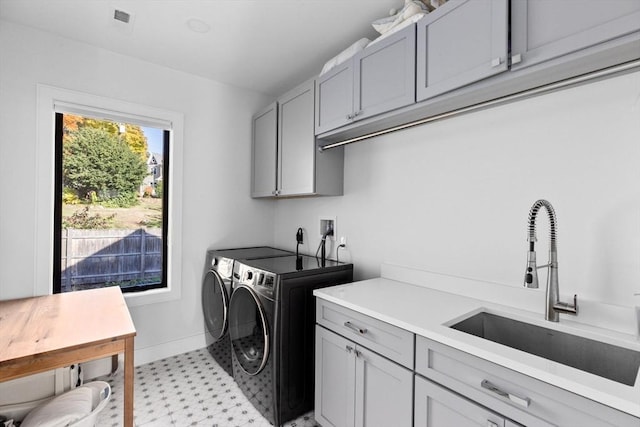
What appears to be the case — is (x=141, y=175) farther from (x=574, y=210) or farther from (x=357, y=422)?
(x=574, y=210)

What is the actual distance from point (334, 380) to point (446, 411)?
652 mm

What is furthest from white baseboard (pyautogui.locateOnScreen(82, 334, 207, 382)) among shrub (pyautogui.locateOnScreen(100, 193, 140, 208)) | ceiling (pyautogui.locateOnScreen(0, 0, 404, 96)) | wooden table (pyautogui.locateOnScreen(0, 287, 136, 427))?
ceiling (pyautogui.locateOnScreen(0, 0, 404, 96))

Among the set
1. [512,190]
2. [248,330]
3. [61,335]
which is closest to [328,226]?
[248,330]

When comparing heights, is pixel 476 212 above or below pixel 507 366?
above

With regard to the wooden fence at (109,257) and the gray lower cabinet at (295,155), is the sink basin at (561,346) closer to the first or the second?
the gray lower cabinet at (295,155)

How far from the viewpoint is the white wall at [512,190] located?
1.23m

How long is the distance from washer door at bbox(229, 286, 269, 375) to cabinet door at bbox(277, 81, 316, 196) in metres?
0.88

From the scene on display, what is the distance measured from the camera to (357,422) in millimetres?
1493

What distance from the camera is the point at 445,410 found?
1.14 meters

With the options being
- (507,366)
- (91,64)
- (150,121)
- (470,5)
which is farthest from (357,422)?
(91,64)

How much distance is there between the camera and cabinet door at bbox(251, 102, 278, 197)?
2705 millimetres

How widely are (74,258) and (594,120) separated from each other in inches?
131

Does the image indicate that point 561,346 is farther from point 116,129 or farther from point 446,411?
point 116,129

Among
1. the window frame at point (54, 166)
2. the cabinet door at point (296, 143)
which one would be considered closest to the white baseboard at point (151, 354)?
the window frame at point (54, 166)
